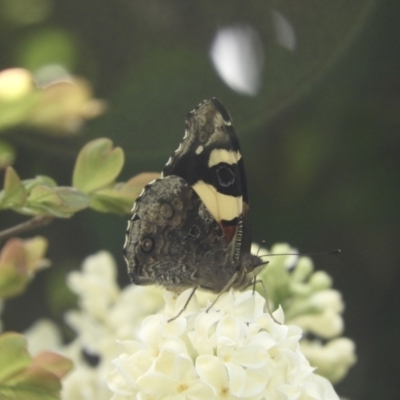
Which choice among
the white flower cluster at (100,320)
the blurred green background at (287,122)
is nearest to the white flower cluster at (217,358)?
the white flower cluster at (100,320)

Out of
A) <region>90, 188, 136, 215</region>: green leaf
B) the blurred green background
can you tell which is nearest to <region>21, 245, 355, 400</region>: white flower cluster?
<region>90, 188, 136, 215</region>: green leaf

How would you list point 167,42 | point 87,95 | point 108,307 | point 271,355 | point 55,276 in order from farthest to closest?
1. point 55,276
2. point 167,42
3. point 108,307
4. point 87,95
5. point 271,355

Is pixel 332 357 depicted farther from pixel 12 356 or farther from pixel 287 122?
pixel 287 122

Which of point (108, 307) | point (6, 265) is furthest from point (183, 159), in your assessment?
point (108, 307)

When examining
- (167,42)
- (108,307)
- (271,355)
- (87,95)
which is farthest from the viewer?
(167,42)

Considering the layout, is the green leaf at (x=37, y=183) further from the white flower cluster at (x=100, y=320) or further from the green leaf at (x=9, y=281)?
the white flower cluster at (x=100, y=320)

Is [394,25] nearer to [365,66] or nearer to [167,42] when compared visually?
[365,66]

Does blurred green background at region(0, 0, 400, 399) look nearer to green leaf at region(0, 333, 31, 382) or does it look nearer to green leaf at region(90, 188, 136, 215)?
green leaf at region(90, 188, 136, 215)
